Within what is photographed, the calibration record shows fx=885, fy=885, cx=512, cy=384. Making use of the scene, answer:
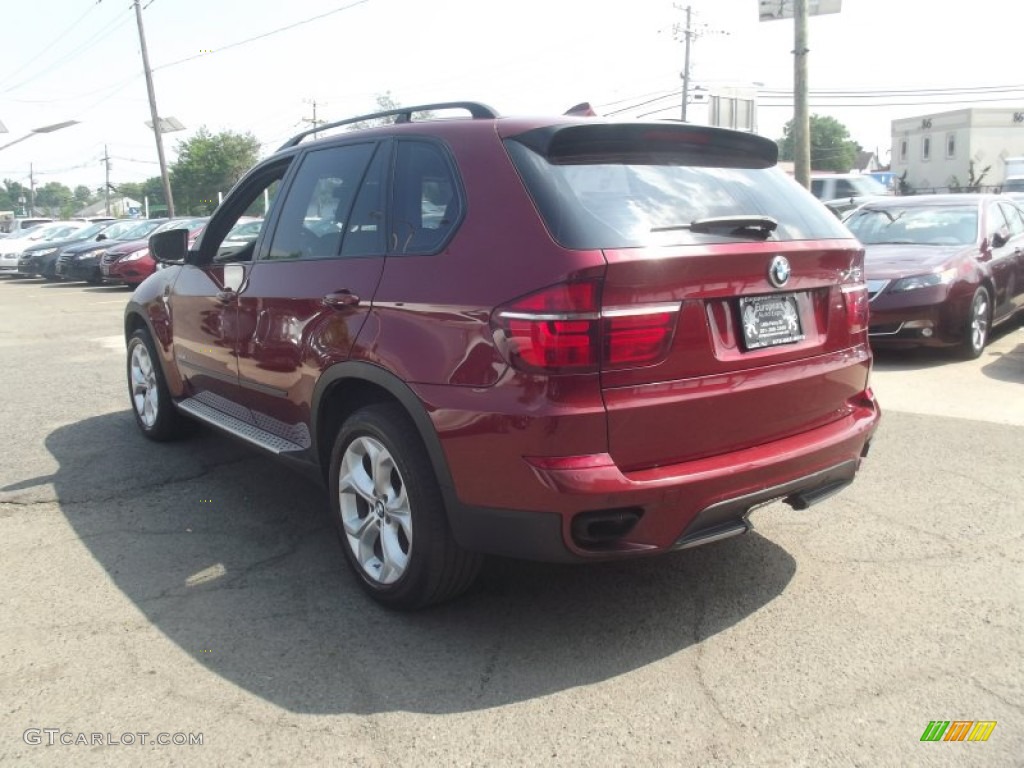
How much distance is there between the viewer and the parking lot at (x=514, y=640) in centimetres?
260

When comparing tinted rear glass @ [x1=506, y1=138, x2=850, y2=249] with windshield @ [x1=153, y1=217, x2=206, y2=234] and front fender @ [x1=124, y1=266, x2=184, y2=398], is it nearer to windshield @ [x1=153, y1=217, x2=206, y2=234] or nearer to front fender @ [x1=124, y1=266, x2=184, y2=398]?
front fender @ [x1=124, y1=266, x2=184, y2=398]

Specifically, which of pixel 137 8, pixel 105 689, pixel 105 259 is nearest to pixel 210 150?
pixel 137 8

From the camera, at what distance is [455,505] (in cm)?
296

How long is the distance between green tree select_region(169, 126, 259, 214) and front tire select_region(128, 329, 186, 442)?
67.0 meters

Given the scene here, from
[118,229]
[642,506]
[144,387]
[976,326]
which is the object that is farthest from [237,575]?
[118,229]

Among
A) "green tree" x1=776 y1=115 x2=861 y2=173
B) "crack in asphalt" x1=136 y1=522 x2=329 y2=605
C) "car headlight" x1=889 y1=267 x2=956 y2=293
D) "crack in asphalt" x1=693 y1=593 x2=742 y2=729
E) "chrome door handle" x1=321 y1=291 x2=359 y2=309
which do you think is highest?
"green tree" x1=776 y1=115 x2=861 y2=173

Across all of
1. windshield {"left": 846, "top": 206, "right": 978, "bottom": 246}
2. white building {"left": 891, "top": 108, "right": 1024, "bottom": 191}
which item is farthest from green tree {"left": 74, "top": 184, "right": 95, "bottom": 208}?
windshield {"left": 846, "top": 206, "right": 978, "bottom": 246}

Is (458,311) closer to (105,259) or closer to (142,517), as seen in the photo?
(142,517)

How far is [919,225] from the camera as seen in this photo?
951 centimetres

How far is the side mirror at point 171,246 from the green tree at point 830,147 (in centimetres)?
10041

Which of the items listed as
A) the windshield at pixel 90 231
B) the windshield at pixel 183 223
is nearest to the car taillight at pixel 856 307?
the windshield at pixel 183 223

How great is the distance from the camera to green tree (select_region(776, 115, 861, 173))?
10100 cm

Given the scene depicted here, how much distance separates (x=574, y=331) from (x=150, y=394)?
4032mm

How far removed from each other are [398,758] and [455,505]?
80 centimetres
